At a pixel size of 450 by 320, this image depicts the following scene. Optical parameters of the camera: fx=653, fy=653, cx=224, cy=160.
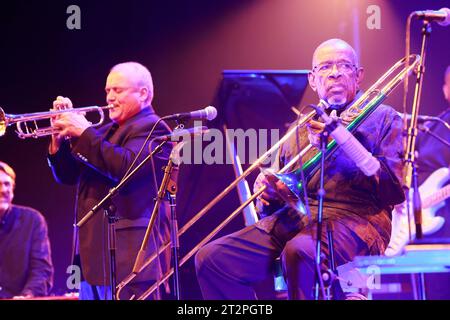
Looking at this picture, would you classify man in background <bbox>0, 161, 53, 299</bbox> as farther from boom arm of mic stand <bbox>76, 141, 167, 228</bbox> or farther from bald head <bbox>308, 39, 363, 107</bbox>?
bald head <bbox>308, 39, 363, 107</bbox>

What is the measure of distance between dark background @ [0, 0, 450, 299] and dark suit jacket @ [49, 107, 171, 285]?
124cm

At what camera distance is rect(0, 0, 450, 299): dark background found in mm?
5766

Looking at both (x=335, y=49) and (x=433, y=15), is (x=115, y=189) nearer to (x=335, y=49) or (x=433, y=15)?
(x=335, y=49)

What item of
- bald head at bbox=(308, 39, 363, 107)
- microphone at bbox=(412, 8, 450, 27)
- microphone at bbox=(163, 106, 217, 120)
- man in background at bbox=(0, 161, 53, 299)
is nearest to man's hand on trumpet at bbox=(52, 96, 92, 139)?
microphone at bbox=(163, 106, 217, 120)

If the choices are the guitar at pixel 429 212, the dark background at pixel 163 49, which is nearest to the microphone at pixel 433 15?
the dark background at pixel 163 49

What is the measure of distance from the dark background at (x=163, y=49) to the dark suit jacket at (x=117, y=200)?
1242 millimetres

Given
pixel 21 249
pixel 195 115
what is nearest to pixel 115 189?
pixel 195 115

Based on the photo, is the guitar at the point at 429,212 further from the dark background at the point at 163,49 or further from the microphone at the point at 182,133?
the microphone at the point at 182,133

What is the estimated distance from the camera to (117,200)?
443cm

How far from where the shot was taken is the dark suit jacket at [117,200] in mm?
A: 4332

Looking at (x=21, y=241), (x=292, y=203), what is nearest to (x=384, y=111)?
(x=292, y=203)

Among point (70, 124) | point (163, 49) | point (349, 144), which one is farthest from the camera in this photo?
point (163, 49)

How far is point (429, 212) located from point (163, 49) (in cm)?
282
